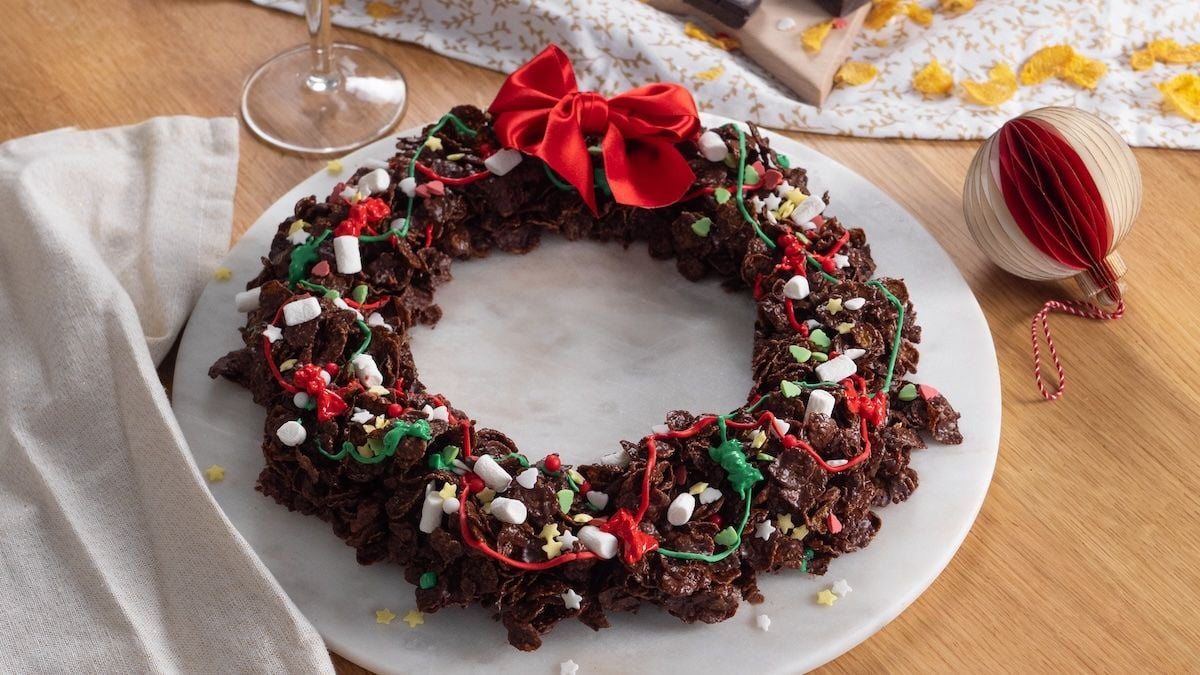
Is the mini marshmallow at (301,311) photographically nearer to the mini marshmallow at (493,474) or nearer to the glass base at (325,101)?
the mini marshmallow at (493,474)

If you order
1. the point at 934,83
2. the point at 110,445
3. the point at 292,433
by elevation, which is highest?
the point at 934,83

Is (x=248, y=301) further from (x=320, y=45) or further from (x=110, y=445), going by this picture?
(x=320, y=45)

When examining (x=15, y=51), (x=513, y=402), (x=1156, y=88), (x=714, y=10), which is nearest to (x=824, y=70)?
(x=714, y=10)

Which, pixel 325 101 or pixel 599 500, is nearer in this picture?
pixel 599 500

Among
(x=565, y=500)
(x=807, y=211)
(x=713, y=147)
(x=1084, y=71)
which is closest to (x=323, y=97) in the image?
(x=713, y=147)

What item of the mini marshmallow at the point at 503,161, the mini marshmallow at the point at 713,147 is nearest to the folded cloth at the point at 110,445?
the mini marshmallow at the point at 503,161

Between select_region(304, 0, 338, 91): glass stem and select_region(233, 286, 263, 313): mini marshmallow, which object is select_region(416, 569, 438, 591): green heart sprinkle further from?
select_region(304, 0, 338, 91): glass stem
